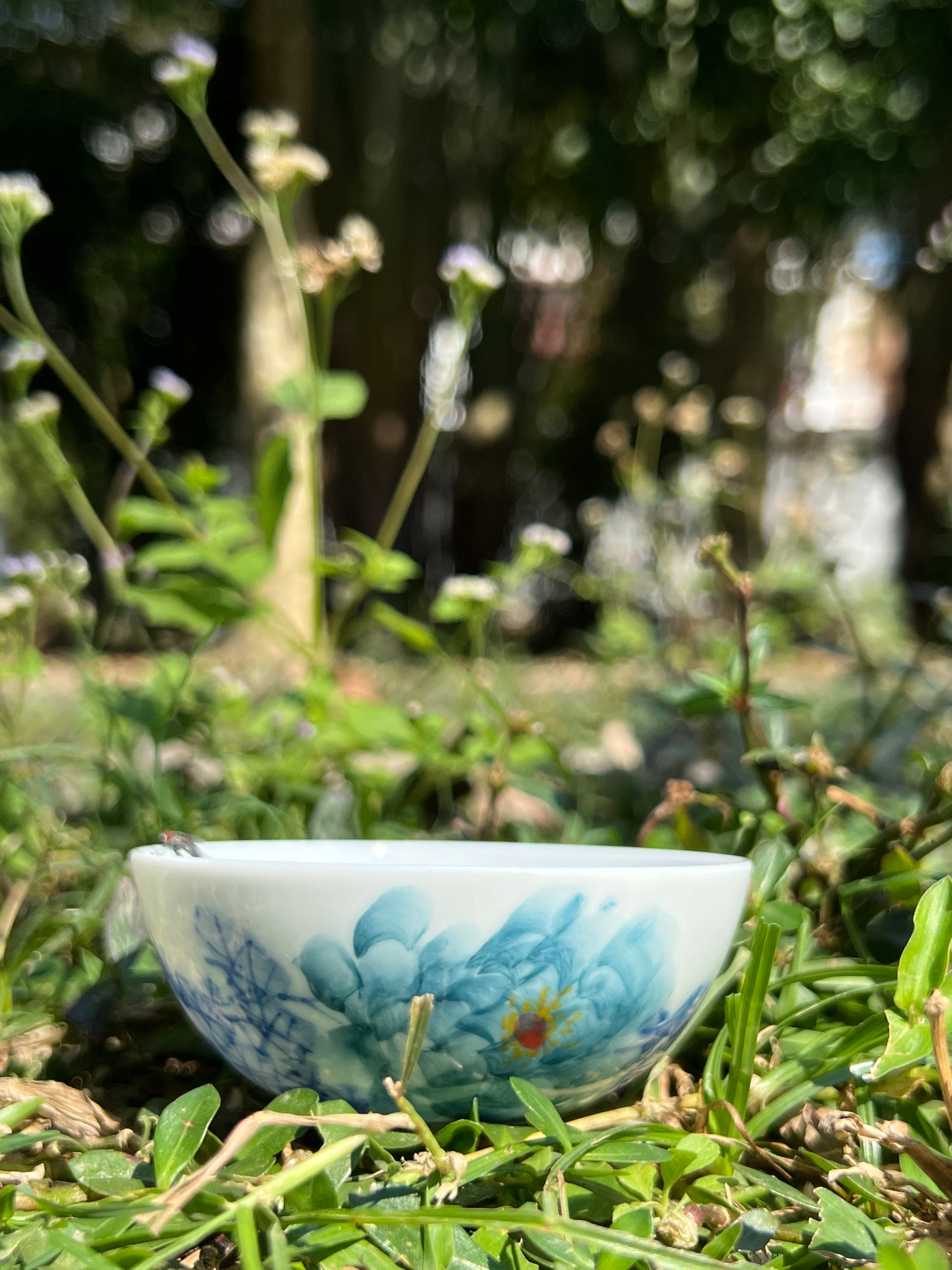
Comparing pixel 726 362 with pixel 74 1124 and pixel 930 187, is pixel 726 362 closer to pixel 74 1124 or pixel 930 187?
pixel 930 187

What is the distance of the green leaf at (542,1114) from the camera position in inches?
23.2

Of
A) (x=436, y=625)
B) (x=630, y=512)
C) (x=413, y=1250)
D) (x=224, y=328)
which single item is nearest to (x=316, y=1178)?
(x=413, y=1250)

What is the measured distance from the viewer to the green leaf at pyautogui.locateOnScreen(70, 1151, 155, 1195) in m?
0.59

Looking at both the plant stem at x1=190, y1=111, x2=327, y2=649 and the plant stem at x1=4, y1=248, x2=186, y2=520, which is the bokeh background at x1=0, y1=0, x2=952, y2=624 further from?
the plant stem at x1=4, y1=248, x2=186, y2=520

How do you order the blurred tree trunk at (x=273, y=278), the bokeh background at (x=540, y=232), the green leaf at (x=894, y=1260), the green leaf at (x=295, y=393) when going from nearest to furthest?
the green leaf at (x=894, y=1260)
the green leaf at (x=295, y=393)
the blurred tree trunk at (x=273, y=278)
the bokeh background at (x=540, y=232)

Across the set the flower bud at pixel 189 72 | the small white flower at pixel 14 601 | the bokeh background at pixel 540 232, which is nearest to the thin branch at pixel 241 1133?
the small white flower at pixel 14 601

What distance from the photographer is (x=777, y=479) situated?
18.4 feet

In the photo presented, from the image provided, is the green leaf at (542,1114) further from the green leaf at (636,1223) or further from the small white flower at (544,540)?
the small white flower at (544,540)

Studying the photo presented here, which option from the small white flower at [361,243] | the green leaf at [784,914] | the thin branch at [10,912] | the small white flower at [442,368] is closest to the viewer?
the green leaf at [784,914]

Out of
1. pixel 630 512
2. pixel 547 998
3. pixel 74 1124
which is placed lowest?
pixel 630 512

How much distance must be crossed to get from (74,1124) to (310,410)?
0.80m

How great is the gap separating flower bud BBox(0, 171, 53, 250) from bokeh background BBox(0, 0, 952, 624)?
241 cm

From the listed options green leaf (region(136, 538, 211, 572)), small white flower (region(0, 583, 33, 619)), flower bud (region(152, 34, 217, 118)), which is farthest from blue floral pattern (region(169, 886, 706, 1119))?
flower bud (region(152, 34, 217, 118))

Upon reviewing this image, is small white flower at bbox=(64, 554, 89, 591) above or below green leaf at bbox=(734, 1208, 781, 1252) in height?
below
